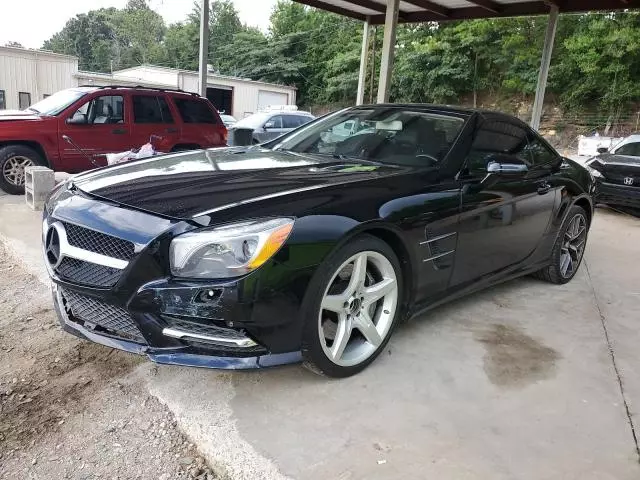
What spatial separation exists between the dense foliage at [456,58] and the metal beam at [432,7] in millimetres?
11880

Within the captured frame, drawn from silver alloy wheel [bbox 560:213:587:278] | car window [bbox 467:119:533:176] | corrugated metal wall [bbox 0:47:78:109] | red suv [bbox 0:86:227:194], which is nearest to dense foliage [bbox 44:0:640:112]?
corrugated metal wall [bbox 0:47:78:109]

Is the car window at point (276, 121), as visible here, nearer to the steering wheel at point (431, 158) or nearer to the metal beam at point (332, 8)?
the metal beam at point (332, 8)

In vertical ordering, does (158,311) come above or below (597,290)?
above

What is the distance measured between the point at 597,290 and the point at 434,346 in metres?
2.22

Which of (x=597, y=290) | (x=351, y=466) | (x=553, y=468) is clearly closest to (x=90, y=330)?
(x=351, y=466)

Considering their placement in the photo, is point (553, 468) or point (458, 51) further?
point (458, 51)

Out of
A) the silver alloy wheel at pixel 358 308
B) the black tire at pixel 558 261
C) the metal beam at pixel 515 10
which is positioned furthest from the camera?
the metal beam at pixel 515 10

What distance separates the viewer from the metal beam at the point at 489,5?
9594 millimetres

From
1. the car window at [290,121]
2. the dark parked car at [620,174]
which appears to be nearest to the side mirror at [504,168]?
the dark parked car at [620,174]

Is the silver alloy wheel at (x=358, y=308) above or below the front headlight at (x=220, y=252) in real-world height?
below

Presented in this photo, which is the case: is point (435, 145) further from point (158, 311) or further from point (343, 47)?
point (343, 47)

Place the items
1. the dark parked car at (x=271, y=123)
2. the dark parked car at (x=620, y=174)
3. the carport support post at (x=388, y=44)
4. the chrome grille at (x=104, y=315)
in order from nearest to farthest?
the chrome grille at (x=104, y=315), the dark parked car at (x=620, y=174), the carport support post at (x=388, y=44), the dark parked car at (x=271, y=123)

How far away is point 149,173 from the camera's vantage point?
2852 mm

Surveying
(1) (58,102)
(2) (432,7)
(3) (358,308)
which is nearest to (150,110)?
(1) (58,102)
